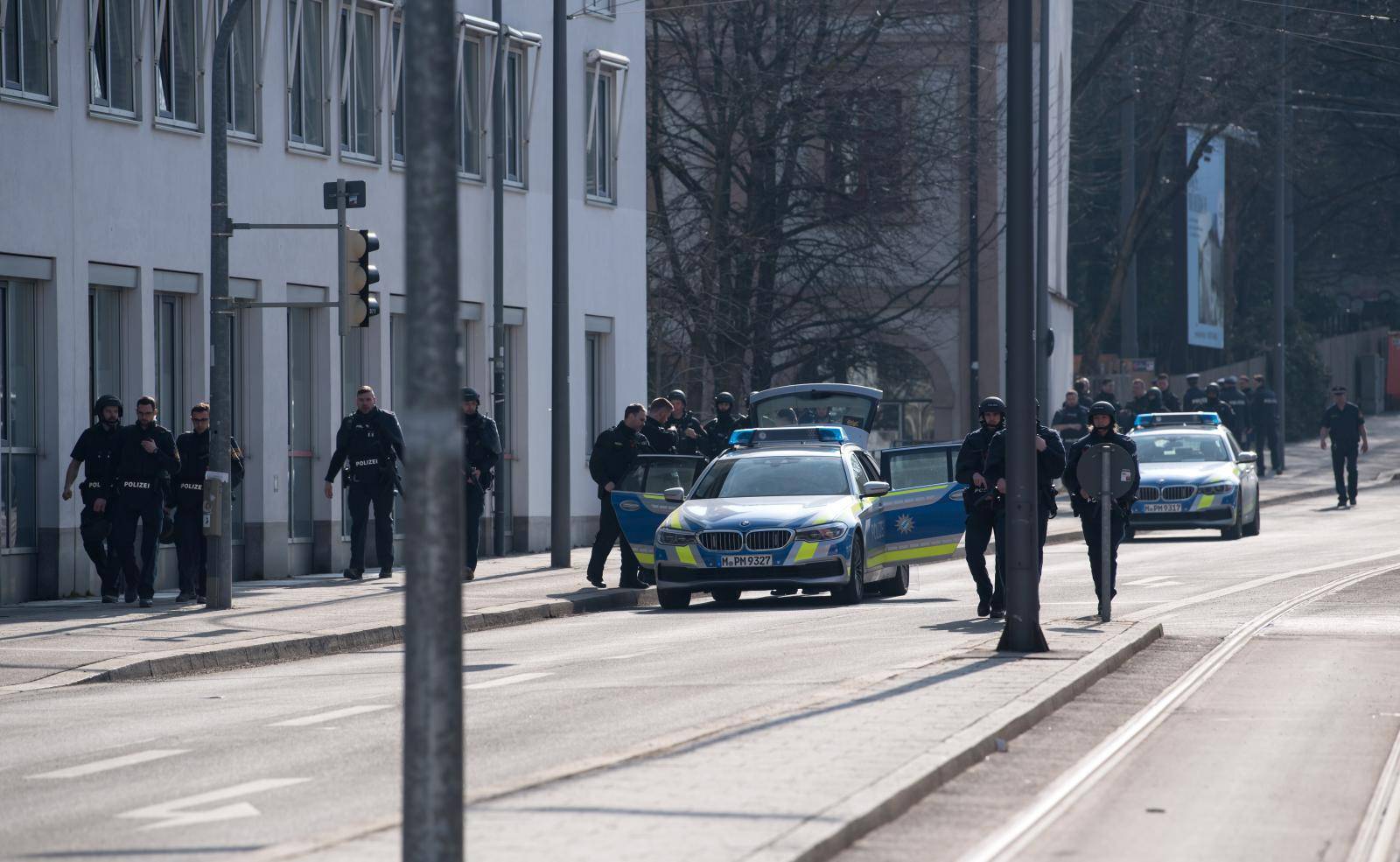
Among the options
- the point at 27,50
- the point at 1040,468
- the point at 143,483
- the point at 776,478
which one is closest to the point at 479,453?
the point at 776,478

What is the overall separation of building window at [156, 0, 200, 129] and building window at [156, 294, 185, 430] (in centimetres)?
188

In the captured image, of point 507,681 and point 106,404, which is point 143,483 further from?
point 507,681

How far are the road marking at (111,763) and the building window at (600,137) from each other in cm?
2099

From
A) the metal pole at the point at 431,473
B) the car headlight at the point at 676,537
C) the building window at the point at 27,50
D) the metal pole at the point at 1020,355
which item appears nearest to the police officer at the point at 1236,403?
the car headlight at the point at 676,537

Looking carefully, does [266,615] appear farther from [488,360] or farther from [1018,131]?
[488,360]

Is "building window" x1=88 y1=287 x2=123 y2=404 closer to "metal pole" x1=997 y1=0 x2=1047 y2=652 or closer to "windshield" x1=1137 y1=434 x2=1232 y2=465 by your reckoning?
"metal pole" x1=997 y1=0 x2=1047 y2=652

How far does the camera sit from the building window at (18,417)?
790 inches

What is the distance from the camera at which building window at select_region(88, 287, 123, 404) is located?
2136cm

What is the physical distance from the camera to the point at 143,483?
19.3 meters

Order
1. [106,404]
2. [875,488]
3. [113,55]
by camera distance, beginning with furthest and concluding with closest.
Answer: [113,55] → [875,488] → [106,404]

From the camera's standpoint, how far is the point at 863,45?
38.3 m

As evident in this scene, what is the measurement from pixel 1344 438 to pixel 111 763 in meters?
28.6

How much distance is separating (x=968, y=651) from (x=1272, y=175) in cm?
4630

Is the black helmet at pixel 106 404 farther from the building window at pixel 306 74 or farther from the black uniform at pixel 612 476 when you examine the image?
the building window at pixel 306 74
